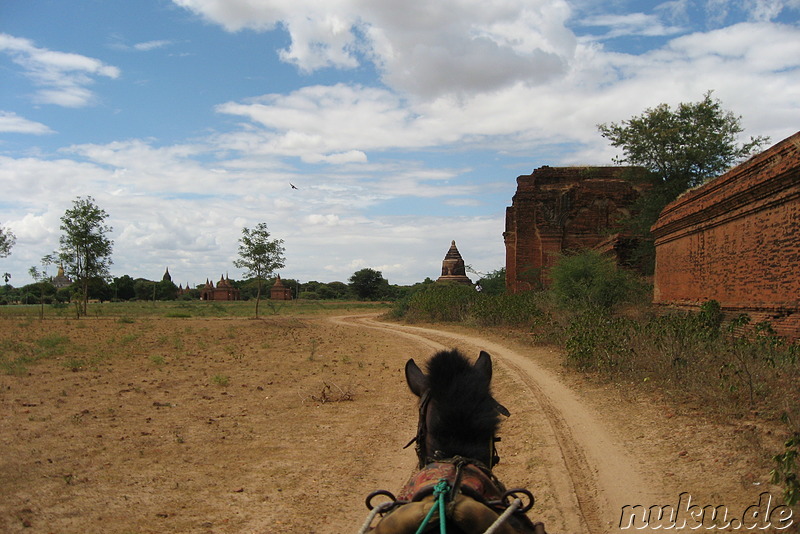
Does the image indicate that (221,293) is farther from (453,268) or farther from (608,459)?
(608,459)

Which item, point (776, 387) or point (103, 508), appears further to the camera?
point (776, 387)

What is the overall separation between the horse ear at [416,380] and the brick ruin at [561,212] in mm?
22280

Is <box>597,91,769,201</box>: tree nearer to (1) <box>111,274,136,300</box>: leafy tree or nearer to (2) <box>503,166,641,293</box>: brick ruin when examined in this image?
(2) <box>503,166,641,293</box>: brick ruin

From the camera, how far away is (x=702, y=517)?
4.12 meters

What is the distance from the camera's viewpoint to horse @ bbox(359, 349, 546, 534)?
199cm

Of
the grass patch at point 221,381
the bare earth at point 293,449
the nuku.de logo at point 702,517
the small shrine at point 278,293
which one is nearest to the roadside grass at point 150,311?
the small shrine at point 278,293

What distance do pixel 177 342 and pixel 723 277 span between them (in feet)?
45.5

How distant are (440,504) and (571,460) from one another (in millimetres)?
4132

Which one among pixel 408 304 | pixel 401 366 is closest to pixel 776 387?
pixel 401 366

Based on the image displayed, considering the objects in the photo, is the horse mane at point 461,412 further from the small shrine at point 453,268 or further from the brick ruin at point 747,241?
the small shrine at point 453,268

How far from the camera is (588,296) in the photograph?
1703 cm

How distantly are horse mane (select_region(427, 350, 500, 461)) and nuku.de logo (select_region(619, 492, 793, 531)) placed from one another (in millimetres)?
2279

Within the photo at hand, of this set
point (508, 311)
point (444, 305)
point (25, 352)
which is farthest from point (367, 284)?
point (25, 352)

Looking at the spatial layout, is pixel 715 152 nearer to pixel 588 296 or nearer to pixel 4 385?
pixel 588 296
